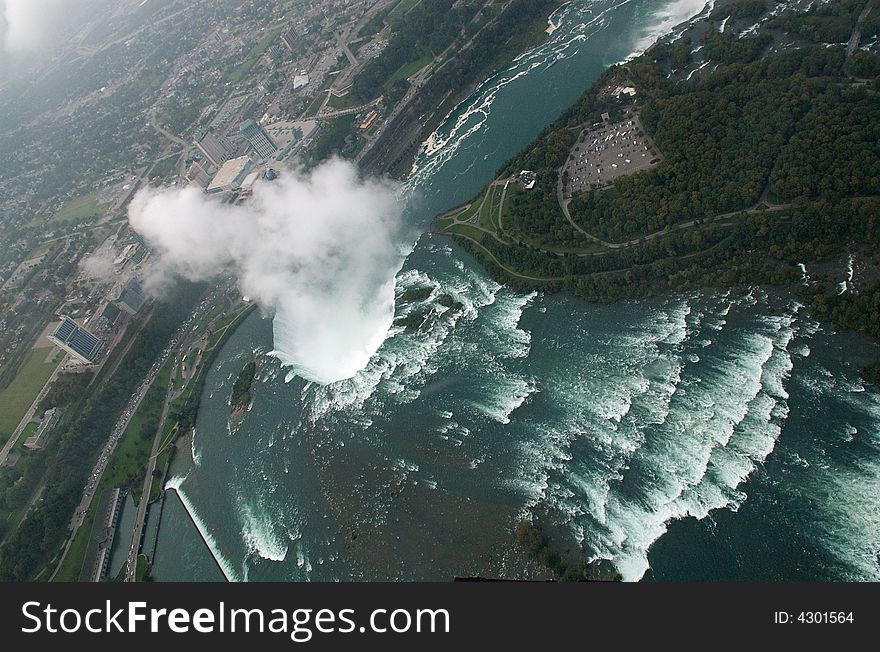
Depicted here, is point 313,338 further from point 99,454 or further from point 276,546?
point 99,454

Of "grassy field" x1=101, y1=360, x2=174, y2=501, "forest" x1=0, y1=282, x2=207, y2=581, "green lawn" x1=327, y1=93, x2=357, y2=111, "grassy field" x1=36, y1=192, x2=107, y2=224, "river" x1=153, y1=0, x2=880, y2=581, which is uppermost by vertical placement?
"grassy field" x1=36, y1=192, x2=107, y2=224

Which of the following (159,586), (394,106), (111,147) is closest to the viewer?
(159,586)

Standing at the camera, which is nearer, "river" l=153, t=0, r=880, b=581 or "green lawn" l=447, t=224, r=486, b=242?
Result: "river" l=153, t=0, r=880, b=581

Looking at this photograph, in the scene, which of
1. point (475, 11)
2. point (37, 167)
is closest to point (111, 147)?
point (37, 167)

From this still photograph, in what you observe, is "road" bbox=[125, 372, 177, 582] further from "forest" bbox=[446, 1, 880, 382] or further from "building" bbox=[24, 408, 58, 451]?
"forest" bbox=[446, 1, 880, 382]

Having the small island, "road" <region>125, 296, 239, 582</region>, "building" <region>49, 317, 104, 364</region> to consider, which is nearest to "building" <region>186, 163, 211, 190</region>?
"building" <region>49, 317, 104, 364</region>

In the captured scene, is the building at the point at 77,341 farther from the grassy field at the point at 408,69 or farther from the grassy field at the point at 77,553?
the grassy field at the point at 408,69
